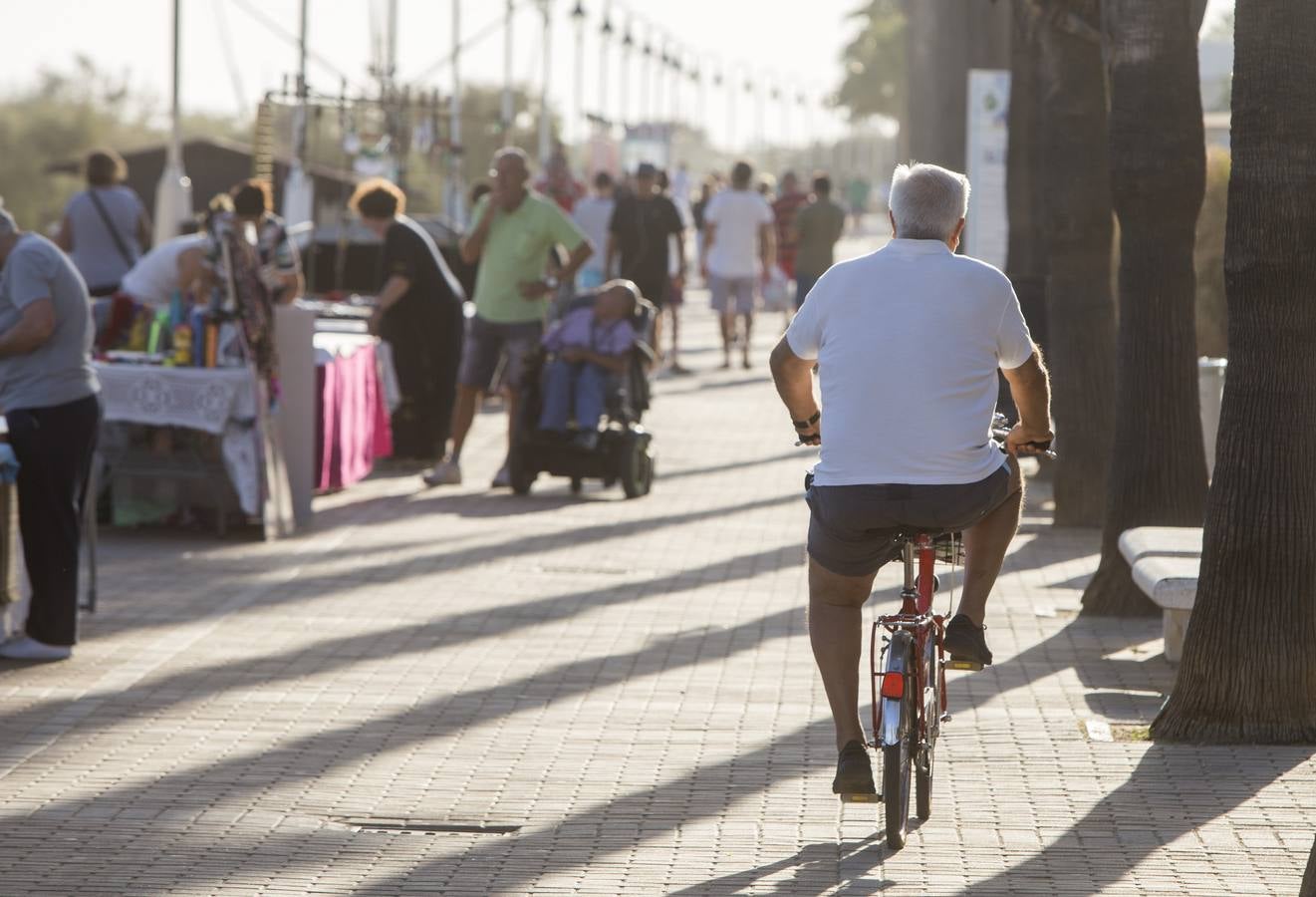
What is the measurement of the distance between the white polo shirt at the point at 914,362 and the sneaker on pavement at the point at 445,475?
908 centimetres

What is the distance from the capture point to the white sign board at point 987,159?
19.5 metres

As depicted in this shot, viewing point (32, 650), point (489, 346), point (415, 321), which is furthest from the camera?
point (415, 321)

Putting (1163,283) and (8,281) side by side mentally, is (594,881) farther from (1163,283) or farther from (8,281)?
(1163,283)

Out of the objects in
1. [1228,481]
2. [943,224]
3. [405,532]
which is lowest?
[405,532]

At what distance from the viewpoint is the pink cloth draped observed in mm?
13781

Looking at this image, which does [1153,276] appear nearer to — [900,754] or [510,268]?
[900,754]

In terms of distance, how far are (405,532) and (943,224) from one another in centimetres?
724

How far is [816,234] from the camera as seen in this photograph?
2427 cm

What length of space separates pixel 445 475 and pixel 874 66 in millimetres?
104438

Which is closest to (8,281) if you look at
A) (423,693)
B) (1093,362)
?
(423,693)

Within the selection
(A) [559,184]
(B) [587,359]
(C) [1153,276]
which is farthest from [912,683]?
(A) [559,184]

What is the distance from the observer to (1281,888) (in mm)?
5770

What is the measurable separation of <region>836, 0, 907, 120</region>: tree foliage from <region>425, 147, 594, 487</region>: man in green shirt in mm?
95685

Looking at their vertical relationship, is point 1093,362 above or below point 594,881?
above
